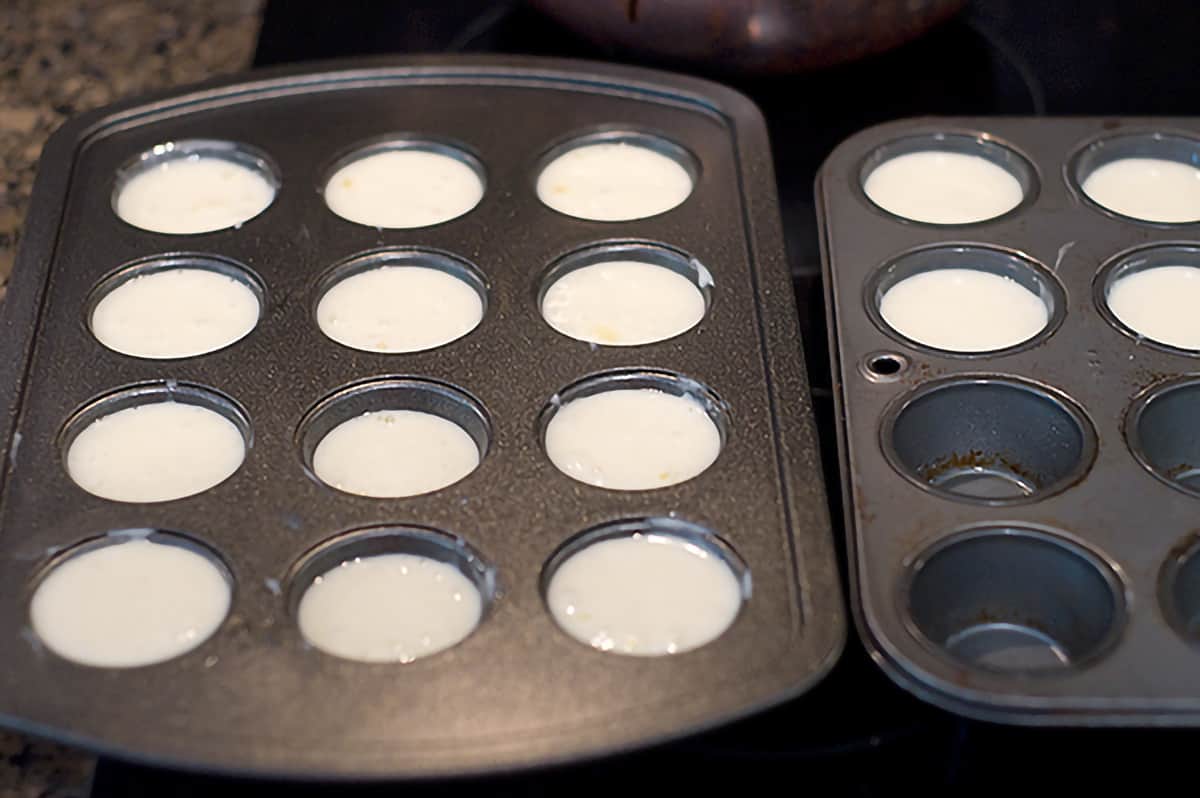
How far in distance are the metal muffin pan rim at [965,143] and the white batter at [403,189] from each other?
438 mm

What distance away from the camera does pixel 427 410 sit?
58.1 inches

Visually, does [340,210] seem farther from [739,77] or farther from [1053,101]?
[1053,101]

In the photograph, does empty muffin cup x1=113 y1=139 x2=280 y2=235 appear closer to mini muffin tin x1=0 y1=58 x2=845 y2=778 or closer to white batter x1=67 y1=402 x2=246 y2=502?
mini muffin tin x1=0 y1=58 x2=845 y2=778

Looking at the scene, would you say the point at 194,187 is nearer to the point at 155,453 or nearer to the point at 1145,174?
the point at 155,453

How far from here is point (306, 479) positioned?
4.38 feet

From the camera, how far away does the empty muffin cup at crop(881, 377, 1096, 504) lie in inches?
55.6

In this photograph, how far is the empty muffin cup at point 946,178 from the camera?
171cm

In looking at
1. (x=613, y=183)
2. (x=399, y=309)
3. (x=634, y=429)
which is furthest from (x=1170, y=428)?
(x=399, y=309)

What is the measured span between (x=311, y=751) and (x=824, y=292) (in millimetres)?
738

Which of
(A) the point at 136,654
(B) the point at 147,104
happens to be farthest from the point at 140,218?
(A) the point at 136,654

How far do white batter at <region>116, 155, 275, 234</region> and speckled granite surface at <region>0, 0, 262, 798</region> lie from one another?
0.21 meters

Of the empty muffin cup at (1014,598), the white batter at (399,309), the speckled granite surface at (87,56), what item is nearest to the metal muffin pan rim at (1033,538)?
the empty muffin cup at (1014,598)

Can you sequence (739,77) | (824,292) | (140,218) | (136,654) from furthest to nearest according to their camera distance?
(739,77) → (140,218) → (824,292) → (136,654)

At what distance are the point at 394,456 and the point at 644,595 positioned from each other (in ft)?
1.02
